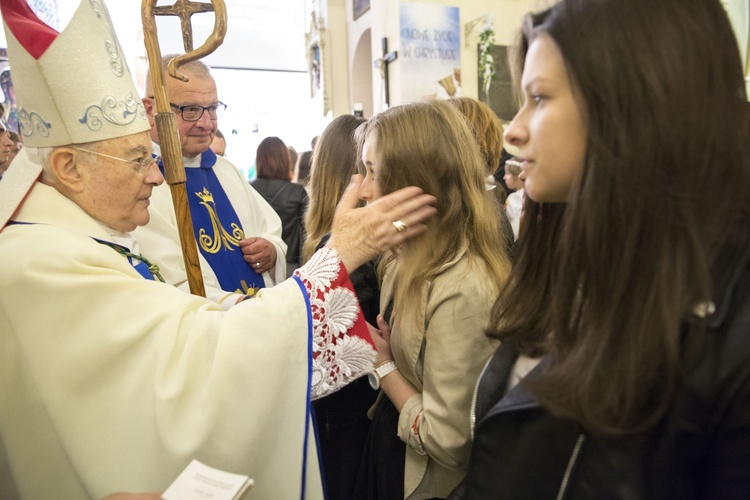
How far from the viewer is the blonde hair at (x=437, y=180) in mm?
1431

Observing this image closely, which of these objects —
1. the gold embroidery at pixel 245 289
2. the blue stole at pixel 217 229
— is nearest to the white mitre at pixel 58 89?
the blue stole at pixel 217 229

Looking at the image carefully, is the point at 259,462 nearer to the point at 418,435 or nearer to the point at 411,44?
the point at 418,435

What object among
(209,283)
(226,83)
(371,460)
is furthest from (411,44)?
(371,460)

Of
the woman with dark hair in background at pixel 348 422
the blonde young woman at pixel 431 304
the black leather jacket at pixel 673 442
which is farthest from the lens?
the woman with dark hair in background at pixel 348 422

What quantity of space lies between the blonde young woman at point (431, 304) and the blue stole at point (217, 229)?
3.45 feet

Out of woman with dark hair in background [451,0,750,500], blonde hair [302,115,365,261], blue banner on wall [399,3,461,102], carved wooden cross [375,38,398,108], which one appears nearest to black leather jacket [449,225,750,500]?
woman with dark hair in background [451,0,750,500]

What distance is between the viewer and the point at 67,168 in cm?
136

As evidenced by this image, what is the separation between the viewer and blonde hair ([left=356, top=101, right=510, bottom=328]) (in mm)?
1431

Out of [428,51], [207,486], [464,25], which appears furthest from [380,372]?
[464,25]

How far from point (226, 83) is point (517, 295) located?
419 inches

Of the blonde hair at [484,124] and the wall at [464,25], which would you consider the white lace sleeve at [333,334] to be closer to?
the blonde hair at [484,124]

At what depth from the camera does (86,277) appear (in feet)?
3.87

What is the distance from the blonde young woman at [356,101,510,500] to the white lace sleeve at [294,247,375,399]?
14cm

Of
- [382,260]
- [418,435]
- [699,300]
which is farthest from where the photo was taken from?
[382,260]
